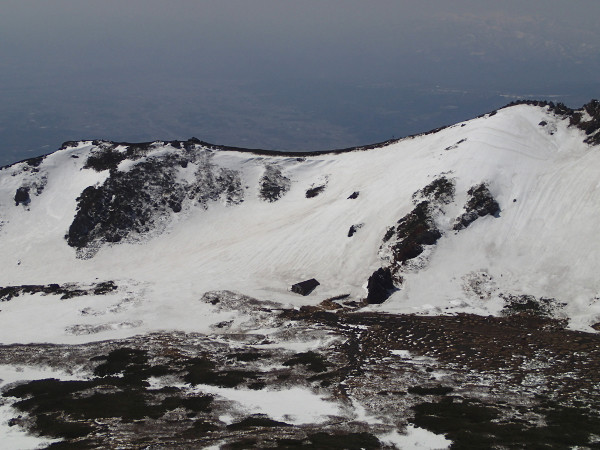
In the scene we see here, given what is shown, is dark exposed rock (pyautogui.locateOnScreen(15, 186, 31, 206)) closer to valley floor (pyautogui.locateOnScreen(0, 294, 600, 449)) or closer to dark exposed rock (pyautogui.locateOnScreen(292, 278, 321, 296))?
valley floor (pyautogui.locateOnScreen(0, 294, 600, 449))

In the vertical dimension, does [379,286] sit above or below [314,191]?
below

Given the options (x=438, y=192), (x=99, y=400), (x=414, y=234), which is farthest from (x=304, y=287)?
(x=99, y=400)

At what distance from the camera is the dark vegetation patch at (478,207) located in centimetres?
6309

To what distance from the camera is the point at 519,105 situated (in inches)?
3307

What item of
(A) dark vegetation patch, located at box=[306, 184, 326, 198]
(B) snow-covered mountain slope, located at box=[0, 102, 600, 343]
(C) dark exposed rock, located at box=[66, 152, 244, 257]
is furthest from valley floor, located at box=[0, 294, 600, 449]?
(A) dark vegetation patch, located at box=[306, 184, 326, 198]

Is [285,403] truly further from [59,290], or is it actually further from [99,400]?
[59,290]

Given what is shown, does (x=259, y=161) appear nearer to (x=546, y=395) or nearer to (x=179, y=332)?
A: (x=179, y=332)

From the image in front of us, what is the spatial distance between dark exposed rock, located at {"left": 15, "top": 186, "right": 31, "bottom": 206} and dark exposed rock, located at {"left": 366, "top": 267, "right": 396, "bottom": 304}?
67.9 meters

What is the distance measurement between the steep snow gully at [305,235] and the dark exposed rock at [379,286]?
164 mm

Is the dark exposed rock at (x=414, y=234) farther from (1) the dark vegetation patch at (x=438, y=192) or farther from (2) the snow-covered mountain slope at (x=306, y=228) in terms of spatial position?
(1) the dark vegetation patch at (x=438, y=192)

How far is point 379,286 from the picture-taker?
56.1 metres

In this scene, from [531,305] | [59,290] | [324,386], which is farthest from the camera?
[59,290]

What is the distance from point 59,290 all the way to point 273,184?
4098cm

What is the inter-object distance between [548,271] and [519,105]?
40.6 metres
